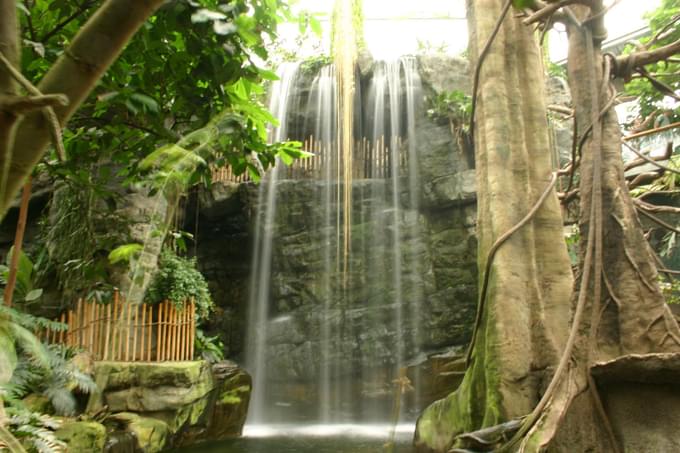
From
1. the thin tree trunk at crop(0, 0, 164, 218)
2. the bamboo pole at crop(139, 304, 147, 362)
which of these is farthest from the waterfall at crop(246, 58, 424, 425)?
the thin tree trunk at crop(0, 0, 164, 218)

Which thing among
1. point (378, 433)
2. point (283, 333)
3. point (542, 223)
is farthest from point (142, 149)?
point (283, 333)

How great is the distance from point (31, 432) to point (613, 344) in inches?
165

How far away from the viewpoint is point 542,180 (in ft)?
17.0

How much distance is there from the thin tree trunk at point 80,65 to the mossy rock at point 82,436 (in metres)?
5.57

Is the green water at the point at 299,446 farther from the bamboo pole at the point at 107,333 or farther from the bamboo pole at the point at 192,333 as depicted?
the bamboo pole at the point at 107,333

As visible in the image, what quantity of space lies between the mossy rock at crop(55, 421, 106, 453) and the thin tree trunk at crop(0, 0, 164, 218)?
557 centimetres

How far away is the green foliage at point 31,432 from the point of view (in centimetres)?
399

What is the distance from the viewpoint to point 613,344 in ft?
10.0

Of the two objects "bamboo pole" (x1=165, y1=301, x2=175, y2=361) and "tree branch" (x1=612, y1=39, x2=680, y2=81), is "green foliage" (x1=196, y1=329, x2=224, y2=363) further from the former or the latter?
"tree branch" (x1=612, y1=39, x2=680, y2=81)

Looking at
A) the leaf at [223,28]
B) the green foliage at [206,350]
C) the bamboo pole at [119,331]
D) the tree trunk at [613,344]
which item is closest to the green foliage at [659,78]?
the tree trunk at [613,344]

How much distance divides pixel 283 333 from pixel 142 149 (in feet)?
33.2

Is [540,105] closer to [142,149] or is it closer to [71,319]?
[142,149]

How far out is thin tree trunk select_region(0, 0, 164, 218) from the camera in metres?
1.16

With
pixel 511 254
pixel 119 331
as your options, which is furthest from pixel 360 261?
pixel 511 254
